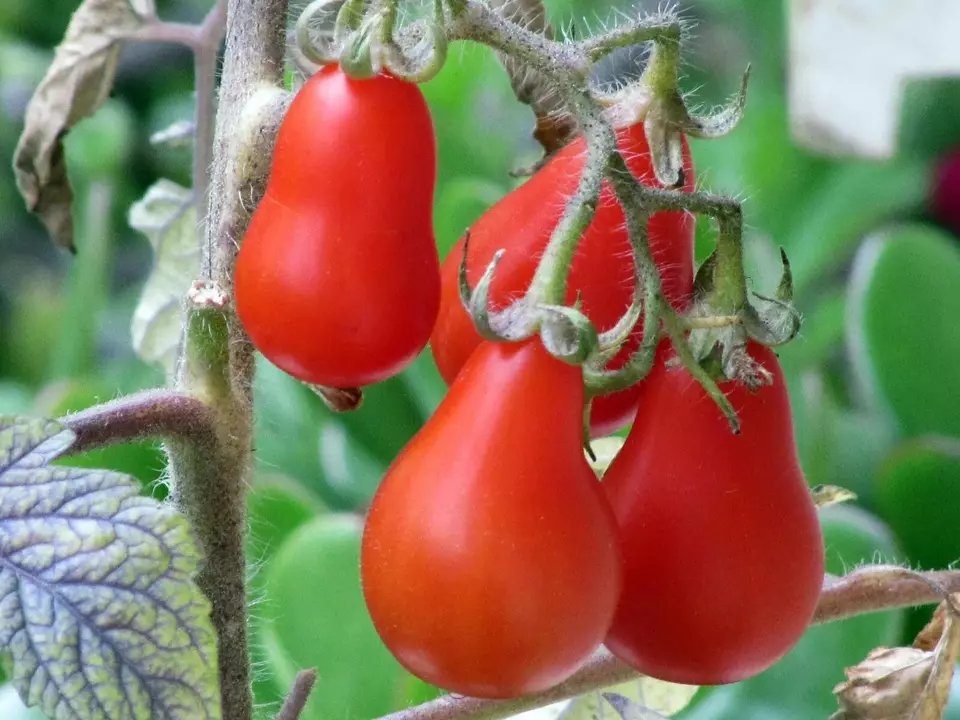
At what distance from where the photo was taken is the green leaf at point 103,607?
0.37m

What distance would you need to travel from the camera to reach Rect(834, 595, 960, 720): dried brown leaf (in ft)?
1.66

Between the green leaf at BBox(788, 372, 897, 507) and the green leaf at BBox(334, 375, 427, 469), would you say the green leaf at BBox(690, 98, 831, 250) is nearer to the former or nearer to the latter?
the green leaf at BBox(788, 372, 897, 507)

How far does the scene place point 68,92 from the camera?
60 cm

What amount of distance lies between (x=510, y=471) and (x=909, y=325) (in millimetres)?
663

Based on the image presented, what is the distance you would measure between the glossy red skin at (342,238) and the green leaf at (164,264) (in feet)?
1.17

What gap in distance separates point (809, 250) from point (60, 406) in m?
Result: 0.76

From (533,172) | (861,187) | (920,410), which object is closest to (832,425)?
(920,410)

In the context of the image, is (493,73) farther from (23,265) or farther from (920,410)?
(23,265)

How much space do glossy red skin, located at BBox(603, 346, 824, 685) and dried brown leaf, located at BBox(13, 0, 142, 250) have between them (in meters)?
0.35

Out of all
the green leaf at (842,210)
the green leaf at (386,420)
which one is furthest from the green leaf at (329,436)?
the green leaf at (842,210)

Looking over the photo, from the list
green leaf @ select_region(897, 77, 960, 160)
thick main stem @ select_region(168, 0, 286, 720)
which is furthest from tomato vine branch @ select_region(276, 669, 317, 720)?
green leaf @ select_region(897, 77, 960, 160)

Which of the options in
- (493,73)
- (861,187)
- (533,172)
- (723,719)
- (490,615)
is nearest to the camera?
(490,615)

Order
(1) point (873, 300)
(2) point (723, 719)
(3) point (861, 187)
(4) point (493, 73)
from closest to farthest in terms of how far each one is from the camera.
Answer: (2) point (723, 719) < (1) point (873, 300) < (4) point (493, 73) < (3) point (861, 187)

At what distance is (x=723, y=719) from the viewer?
0.79m
